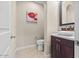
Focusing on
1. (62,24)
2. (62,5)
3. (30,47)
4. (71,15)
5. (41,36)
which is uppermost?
(62,5)

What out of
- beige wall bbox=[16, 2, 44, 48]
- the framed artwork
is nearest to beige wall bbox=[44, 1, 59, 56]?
beige wall bbox=[16, 2, 44, 48]

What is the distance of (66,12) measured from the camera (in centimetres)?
381

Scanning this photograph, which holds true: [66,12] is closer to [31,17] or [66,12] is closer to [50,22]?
[50,22]

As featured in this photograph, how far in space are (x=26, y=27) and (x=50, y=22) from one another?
1.96m

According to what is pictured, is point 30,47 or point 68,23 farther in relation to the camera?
point 30,47

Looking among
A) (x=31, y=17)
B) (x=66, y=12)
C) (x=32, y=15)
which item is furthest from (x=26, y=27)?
(x=66, y=12)

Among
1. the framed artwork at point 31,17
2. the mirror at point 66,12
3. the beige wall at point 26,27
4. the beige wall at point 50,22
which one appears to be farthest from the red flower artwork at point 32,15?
the mirror at point 66,12

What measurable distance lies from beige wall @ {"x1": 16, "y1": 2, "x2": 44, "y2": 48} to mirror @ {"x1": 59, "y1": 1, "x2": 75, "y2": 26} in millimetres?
2061

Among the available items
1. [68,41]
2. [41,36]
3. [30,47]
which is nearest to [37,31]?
[41,36]

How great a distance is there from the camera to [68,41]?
2.15 metres

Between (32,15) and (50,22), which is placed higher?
(32,15)

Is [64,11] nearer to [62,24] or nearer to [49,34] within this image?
[62,24]

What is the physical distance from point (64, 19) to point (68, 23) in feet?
1.11

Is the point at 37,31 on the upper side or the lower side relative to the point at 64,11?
lower
